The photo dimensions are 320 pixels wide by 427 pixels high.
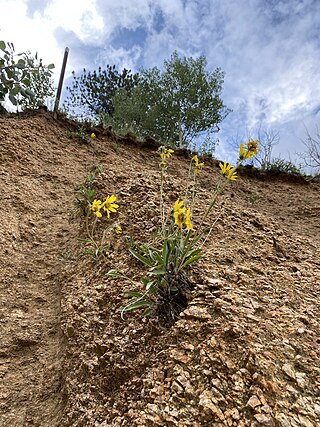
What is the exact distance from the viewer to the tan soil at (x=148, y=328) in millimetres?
1259

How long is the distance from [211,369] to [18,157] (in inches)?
143

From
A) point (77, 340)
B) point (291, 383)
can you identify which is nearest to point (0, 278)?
point (77, 340)

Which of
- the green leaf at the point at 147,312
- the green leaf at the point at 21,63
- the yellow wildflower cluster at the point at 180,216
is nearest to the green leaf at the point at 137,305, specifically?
the green leaf at the point at 147,312

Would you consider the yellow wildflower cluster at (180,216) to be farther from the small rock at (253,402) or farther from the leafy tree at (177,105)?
the leafy tree at (177,105)

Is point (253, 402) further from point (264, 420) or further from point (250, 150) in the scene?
point (250, 150)

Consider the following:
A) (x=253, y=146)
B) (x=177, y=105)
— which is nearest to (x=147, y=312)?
(x=253, y=146)

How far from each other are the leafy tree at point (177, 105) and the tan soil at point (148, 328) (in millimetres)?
9000

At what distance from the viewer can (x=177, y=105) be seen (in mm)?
12078

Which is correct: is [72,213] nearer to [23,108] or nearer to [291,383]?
[291,383]

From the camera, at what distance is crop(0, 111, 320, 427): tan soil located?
4.13ft

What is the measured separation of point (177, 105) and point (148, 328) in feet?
37.7

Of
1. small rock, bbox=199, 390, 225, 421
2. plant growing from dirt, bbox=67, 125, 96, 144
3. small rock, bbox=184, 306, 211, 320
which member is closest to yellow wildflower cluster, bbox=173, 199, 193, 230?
small rock, bbox=184, 306, 211, 320

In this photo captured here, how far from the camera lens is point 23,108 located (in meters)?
5.47

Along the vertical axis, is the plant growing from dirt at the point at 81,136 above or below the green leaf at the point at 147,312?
above
